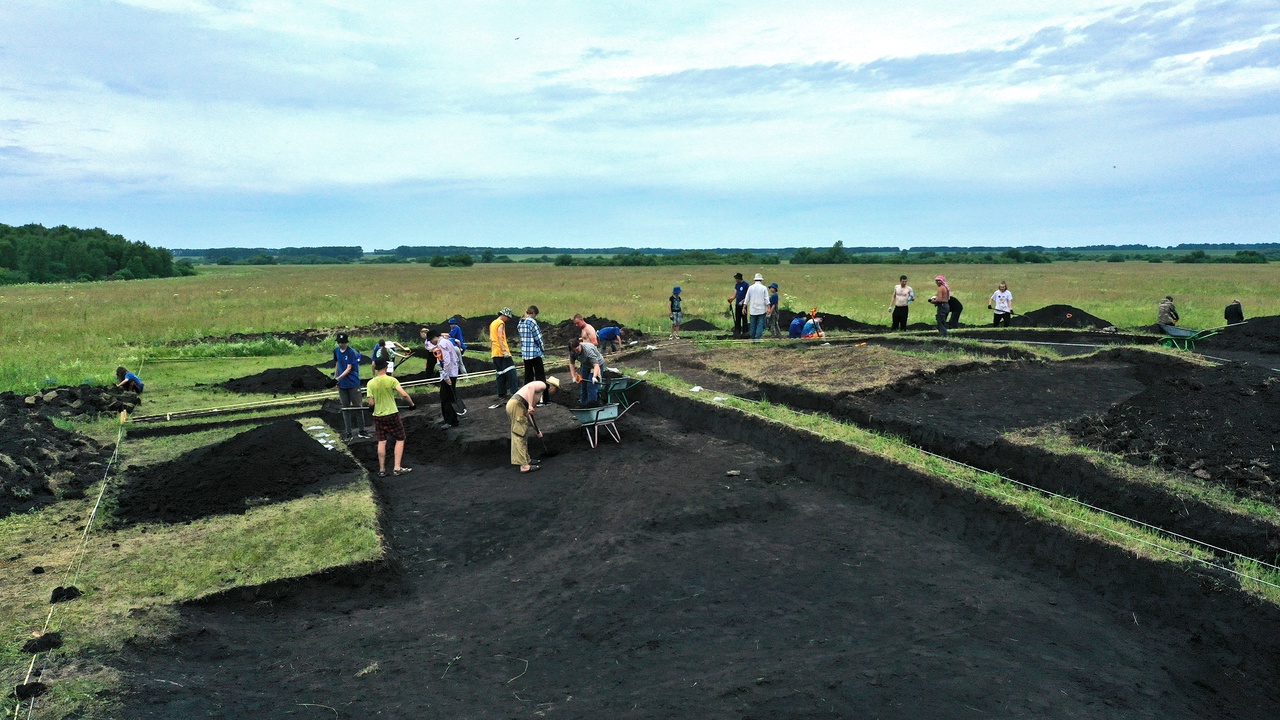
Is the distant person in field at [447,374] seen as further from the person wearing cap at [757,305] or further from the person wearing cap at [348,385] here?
the person wearing cap at [757,305]

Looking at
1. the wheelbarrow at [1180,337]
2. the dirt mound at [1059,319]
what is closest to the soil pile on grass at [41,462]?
the wheelbarrow at [1180,337]

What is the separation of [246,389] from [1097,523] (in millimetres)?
16159

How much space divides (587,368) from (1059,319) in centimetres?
1790

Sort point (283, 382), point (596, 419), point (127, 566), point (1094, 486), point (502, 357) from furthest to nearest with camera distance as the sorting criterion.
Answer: point (283, 382), point (502, 357), point (596, 419), point (1094, 486), point (127, 566)

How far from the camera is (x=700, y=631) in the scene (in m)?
6.12

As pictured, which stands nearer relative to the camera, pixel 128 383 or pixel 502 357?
pixel 502 357

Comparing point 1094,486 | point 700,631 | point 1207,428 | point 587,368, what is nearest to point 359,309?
point 587,368

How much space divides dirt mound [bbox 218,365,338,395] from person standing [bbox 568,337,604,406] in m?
7.20

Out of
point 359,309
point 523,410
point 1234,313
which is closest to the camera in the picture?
point 523,410

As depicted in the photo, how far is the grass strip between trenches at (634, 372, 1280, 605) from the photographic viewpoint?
255 inches

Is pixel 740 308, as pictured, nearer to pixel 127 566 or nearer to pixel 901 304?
pixel 901 304

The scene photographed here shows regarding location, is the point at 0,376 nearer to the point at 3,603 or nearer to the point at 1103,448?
the point at 3,603

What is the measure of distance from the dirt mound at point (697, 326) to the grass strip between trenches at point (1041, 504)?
12834 mm

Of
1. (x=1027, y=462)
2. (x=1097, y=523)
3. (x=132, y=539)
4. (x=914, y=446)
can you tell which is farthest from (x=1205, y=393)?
(x=132, y=539)
